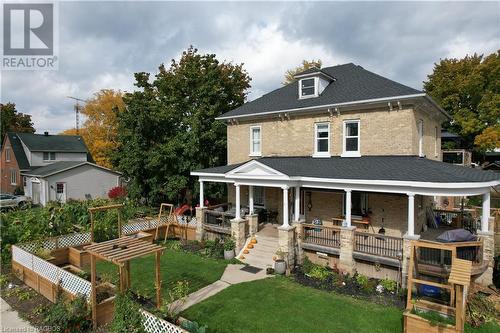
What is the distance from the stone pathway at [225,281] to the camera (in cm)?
1153

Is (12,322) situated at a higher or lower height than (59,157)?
lower

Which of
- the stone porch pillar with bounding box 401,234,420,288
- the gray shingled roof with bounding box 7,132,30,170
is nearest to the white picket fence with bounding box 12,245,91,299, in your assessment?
the stone porch pillar with bounding box 401,234,420,288

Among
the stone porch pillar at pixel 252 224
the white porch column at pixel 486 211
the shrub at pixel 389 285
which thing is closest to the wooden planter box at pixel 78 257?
the stone porch pillar at pixel 252 224

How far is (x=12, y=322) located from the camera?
10289mm

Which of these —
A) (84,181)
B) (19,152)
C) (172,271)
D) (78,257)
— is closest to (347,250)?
(172,271)

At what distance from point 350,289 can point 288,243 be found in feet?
11.0

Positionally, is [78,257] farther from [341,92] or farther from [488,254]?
[488,254]

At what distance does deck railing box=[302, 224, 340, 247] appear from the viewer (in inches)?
567

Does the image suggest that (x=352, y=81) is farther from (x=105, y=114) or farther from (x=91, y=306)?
(x=105, y=114)

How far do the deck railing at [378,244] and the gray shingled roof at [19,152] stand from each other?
3892 cm

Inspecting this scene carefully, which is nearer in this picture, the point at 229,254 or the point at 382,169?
the point at 382,169

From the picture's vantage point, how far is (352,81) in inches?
727

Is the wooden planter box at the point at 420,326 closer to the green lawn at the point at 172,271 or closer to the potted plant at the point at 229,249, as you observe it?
the green lawn at the point at 172,271

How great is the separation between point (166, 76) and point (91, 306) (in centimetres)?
2109
